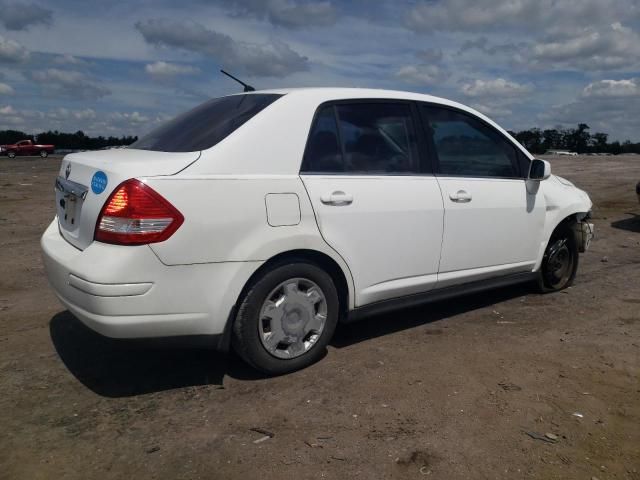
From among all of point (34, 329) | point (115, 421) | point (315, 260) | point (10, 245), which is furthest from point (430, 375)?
point (10, 245)

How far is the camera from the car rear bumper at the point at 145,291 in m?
2.89

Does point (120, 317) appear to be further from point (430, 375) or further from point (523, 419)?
point (523, 419)

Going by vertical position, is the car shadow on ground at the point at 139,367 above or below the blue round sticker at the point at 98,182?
below

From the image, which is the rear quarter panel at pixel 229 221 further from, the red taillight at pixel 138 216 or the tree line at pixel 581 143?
the tree line at pixel 581 143

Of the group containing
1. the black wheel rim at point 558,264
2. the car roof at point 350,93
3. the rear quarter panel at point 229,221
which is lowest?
the black wheel rim at point 558,264

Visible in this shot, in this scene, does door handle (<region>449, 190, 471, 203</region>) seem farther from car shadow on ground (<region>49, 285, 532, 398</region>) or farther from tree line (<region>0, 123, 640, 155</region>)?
tree line (<region>0, 123, 640, 155</region>)

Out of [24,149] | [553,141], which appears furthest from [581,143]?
[24,149]

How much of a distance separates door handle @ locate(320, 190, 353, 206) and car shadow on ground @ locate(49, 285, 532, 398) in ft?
3.75

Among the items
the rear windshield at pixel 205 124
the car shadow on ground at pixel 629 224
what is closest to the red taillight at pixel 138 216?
the rear windshield at pixel 205 124

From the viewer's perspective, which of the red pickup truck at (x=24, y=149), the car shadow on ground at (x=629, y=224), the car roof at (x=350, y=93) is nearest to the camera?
the car roof at (x=350, y=93)

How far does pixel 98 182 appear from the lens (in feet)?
10.2

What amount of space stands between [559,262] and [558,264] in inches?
0.9

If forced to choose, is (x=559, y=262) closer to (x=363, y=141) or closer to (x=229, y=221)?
A: (x=363, y=141)

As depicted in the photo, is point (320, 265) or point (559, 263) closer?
point (320, 265)
